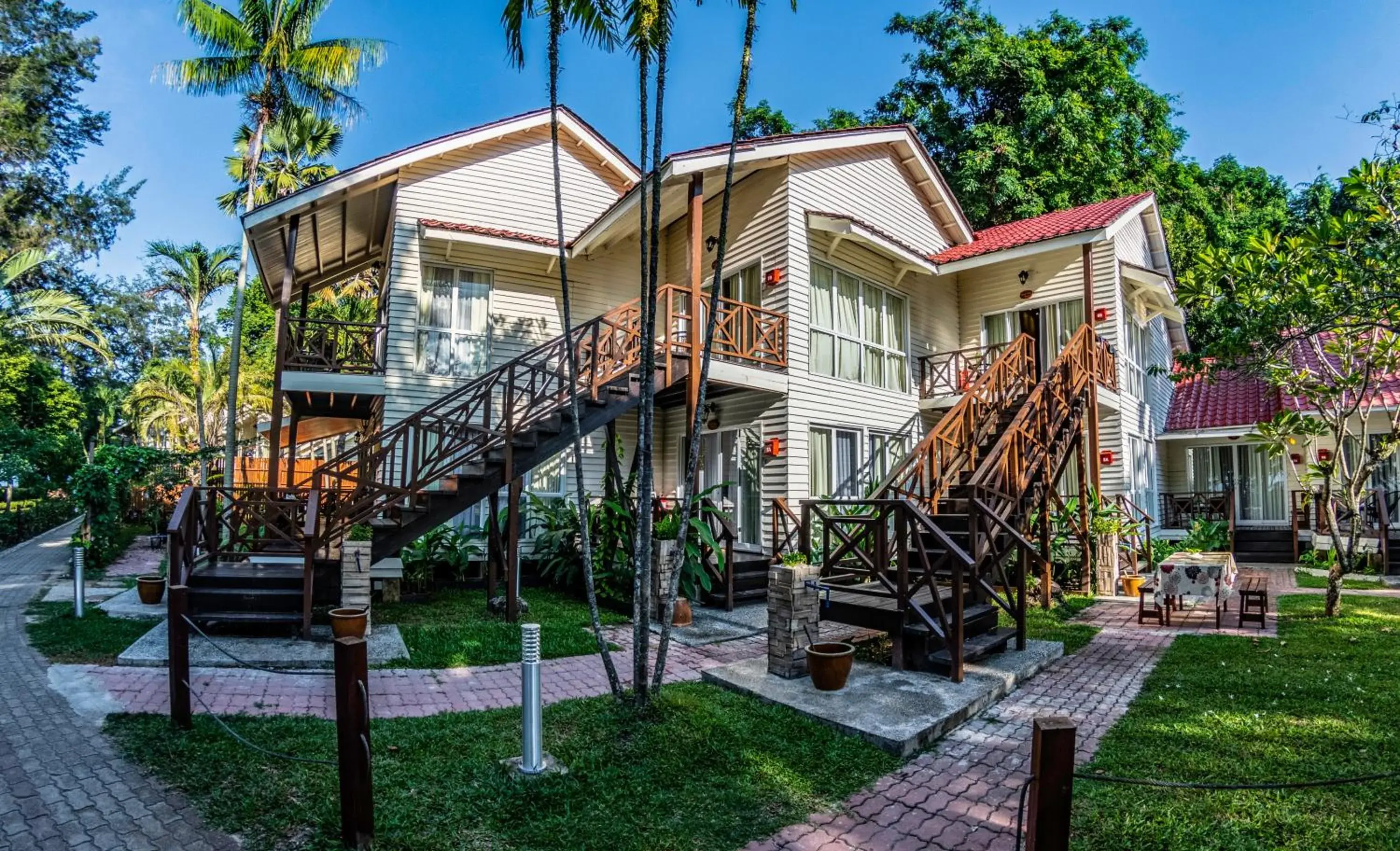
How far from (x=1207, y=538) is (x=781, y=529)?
942 centimetres

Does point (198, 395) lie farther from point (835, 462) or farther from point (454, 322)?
point (835, 462)

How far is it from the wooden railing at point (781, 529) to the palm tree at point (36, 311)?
68.4 feet

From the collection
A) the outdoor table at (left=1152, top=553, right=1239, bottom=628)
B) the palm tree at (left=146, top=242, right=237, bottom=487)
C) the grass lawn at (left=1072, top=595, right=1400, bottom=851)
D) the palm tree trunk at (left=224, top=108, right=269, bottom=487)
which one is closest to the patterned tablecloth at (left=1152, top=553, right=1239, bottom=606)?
the outdoor table at (left=1152, top=553, right=1239, bottom=628)

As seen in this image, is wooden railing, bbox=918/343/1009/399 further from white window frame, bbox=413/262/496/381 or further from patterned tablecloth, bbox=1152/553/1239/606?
white window frame, bbox=413/262/496/381

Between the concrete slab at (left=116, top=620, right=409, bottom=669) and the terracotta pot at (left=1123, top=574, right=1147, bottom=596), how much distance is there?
1105cm

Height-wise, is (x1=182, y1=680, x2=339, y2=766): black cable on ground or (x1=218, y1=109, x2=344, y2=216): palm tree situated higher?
(x1=218, y1=109, x2=344, y2=216): palm tree

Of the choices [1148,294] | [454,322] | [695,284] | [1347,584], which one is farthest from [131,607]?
[1148,294]

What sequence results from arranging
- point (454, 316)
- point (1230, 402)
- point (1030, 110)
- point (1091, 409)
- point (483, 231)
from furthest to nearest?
point (1030, 110), point (1230, 402), point (454, 316), point (483, 231), point (1091, 409)

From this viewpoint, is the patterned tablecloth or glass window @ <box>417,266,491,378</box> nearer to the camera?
the patterned tablecloth

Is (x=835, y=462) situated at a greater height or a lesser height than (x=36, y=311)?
lesser

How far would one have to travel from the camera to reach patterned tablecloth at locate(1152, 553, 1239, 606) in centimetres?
864

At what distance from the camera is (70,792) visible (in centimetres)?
400

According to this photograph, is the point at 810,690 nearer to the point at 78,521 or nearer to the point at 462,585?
the point at 462,585

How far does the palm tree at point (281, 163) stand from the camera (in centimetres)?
1975
